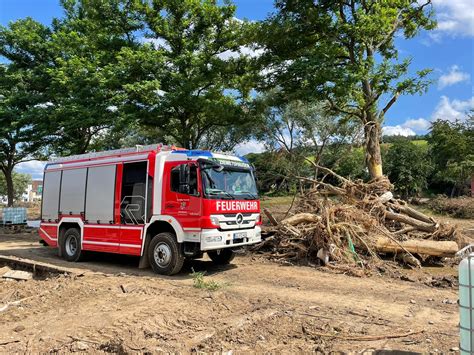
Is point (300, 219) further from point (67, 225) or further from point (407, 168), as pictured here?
point (407, 168)

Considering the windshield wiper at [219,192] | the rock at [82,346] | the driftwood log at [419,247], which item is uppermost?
the windshield wiper at [219,192]

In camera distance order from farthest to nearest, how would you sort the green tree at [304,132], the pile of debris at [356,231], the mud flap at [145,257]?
the green tree at [304,132] → the pile of debris at [356,231] → the mud flap at [145,257]

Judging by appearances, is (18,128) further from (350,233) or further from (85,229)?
(350,233)

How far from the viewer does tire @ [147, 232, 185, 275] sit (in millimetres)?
9984

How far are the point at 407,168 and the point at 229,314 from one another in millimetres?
35067

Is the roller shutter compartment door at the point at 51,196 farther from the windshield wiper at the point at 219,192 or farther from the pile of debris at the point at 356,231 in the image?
the pile of debris at the point at 356,231

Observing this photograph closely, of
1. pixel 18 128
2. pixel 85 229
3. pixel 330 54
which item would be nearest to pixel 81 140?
pixel 18 128

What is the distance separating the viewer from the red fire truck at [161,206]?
9.75 metres

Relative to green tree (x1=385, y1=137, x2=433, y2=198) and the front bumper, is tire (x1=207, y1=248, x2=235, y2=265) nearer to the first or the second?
the front bumper

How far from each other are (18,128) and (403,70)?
62.5ft

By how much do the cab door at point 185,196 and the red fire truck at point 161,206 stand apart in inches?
0.9

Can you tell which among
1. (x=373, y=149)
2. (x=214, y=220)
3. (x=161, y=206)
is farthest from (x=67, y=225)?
(x=373, y=149)

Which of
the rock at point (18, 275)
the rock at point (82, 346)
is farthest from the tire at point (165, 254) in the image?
the rock at point (82, 346)

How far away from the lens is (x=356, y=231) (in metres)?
11.6
